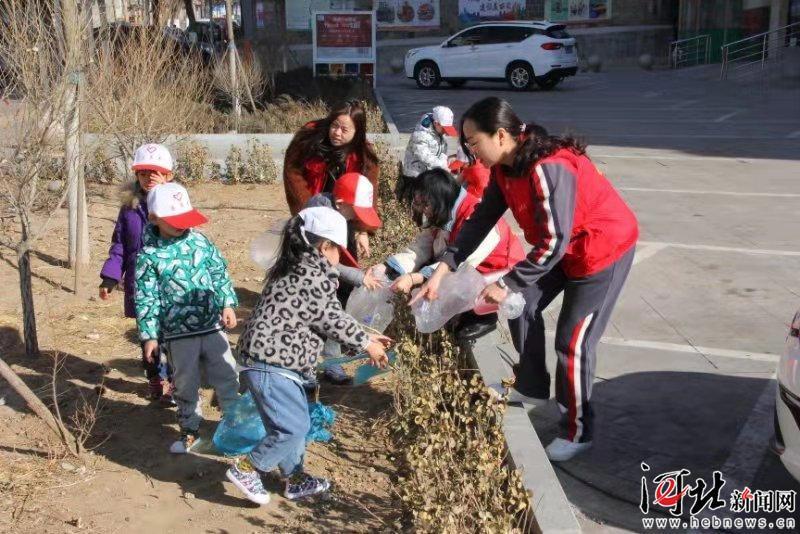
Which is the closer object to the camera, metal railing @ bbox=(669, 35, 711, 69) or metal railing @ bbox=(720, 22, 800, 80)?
metal railing @ bbox=(720, 22, 800, 80)

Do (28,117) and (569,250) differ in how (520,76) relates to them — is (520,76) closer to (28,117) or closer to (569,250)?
(28,117)

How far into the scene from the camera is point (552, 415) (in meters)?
4.96

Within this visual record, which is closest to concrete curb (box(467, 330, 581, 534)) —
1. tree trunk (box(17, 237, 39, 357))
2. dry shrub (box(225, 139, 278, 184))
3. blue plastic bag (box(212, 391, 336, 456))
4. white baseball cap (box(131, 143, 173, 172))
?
blue plastic bag (box(212, 391, 336, 456))

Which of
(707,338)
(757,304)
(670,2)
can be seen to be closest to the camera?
(707,338)

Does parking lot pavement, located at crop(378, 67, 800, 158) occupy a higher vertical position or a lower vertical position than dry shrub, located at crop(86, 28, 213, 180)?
lower

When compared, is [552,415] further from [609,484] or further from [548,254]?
[548,254]

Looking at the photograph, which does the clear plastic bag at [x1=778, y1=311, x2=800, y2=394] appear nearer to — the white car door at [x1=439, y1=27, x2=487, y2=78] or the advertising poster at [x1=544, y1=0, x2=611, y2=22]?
the white car door at [x1=439, y1=27, x2=487, y2=78]

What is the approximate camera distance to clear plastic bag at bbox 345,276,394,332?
199 inches

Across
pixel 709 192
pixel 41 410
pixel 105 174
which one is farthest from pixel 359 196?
pixel 105 174

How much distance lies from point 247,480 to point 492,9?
31.0m

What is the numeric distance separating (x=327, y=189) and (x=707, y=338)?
2.60 m

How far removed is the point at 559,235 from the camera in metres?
3.90

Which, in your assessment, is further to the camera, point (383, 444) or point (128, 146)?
point (128, 146)

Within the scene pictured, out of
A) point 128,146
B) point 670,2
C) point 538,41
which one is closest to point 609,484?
point 128,146
